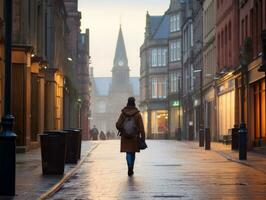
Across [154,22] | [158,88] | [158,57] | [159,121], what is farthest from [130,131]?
→ [154,22]

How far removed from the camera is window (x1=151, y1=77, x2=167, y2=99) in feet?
378

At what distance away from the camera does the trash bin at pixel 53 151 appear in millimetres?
19406

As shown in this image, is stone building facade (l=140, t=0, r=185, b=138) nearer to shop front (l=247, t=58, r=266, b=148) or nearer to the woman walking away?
shop front (l=247, t=58, r=266, b=148)

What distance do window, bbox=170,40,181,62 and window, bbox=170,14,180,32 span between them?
1.64 metres

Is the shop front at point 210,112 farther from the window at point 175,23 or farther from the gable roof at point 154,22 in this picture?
the gable roof at point 154,22

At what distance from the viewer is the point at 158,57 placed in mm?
117000

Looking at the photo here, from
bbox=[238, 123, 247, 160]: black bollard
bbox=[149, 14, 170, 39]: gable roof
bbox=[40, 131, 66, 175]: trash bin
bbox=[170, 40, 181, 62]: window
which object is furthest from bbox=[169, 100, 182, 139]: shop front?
bbox=[40, 131, 66, 175]: trash bin

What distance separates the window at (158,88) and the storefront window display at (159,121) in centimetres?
258

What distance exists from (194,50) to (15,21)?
1905 inches

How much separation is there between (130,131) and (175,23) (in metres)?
86.1

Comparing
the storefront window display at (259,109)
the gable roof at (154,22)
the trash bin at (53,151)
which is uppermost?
the gable roof at (154,22)

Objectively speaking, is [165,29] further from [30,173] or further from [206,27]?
[30,173]

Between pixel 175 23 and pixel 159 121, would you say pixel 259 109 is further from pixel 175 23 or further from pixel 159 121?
pixel 159 121

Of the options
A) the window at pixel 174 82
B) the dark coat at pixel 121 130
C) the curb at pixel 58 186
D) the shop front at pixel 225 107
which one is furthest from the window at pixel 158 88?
the dark coat at pixel 121 130
